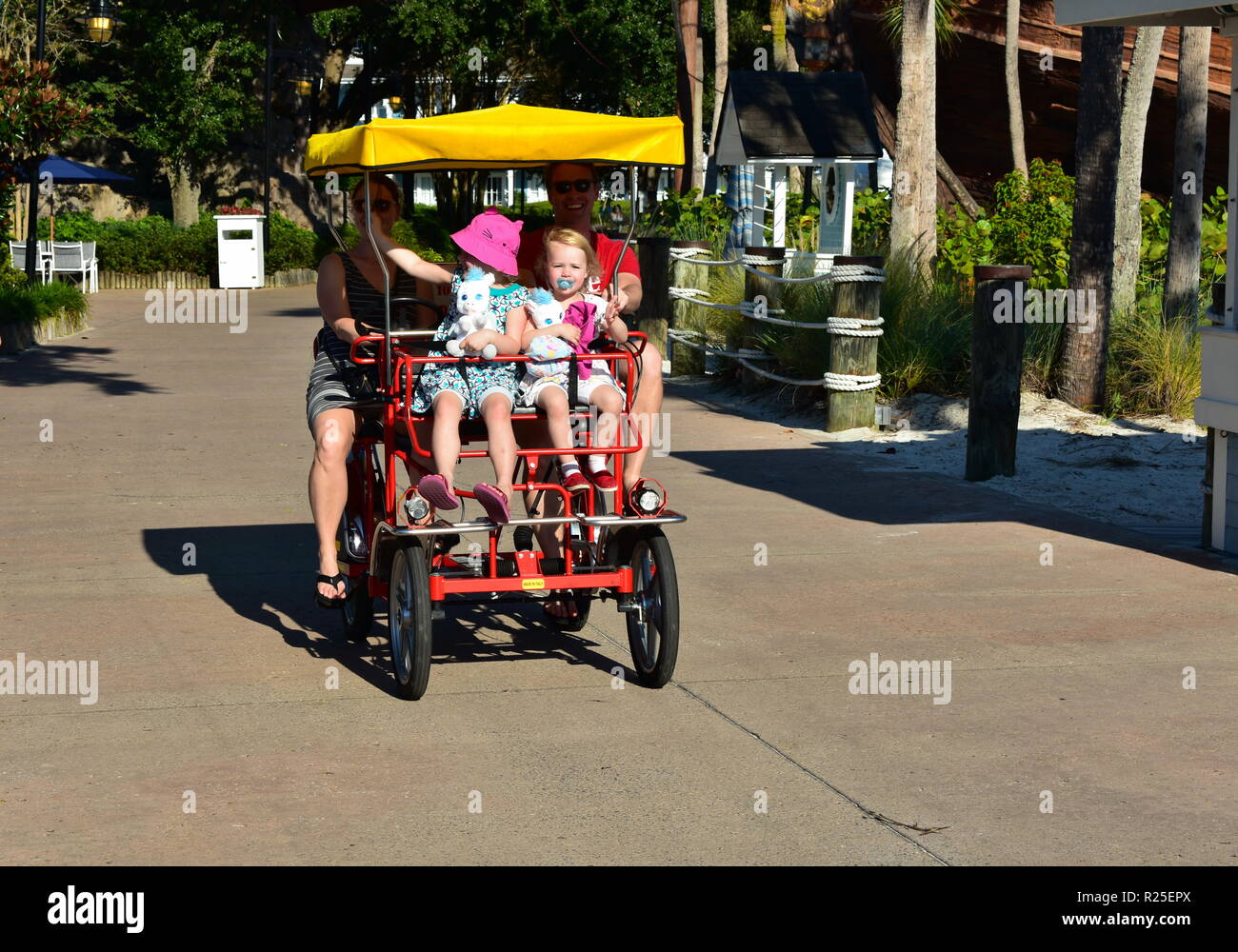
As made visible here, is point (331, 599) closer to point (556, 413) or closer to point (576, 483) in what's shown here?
point (576, 483)

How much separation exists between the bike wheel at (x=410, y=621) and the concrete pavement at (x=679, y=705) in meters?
0.12

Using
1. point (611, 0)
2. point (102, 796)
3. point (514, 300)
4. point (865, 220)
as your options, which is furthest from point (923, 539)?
point (611, 0)

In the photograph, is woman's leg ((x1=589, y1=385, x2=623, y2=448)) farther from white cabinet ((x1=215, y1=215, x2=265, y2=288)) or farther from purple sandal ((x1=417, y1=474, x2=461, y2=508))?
white cabinet ((x1=215, y1=215, x2=265, y2=288))

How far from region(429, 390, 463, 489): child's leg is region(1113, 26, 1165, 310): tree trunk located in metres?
10.1

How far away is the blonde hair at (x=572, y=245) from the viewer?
6.68 meters

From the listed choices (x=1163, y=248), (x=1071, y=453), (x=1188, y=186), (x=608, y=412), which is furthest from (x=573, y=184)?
(x=1163, y=248)

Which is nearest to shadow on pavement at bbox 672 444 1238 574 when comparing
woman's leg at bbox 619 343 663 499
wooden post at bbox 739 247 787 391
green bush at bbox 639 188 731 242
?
wooden post at bbox 739 247 787 391

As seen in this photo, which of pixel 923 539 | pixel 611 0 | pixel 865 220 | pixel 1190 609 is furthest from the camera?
pixel 611 0

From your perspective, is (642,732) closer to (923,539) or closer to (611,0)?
(923,539)

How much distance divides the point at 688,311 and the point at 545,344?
11.7 meters

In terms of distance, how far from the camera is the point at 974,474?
37.2ft

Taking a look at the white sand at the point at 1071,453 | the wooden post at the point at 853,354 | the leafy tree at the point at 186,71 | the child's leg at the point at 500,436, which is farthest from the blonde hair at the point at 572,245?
the leafy tree at the point at 186,71

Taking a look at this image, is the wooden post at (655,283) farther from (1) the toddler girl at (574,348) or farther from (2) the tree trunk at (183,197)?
(2) the tree trunk at (183,197)

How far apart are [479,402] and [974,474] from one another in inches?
221
